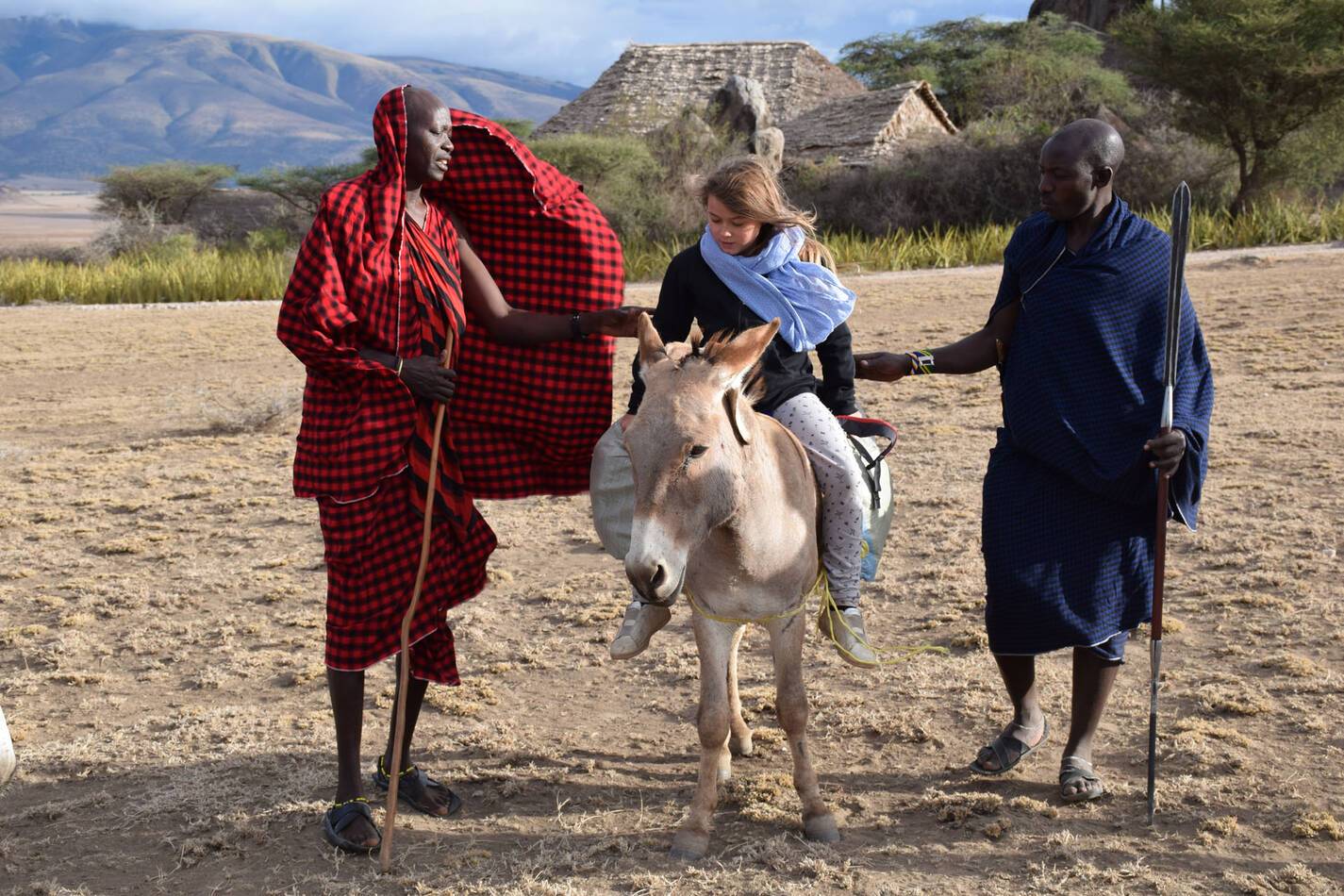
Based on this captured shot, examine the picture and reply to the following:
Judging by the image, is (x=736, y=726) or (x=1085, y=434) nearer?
(x=1085, y=434)

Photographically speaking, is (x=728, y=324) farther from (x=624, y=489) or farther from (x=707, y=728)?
(x=707, y=728)

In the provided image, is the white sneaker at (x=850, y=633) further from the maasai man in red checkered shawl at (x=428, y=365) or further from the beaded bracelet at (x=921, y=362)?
the maasai man in red checkered shawl at (x=428, y=365)

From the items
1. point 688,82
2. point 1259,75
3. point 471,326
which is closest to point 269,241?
point 688,82

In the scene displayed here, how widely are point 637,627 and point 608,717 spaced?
0.88 m

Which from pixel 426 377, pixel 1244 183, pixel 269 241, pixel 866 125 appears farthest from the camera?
pixel 866 125

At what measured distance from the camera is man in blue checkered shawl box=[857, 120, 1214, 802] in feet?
12.4

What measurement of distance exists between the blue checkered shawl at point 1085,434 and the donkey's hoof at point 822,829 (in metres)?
0.81

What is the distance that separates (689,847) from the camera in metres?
3.74

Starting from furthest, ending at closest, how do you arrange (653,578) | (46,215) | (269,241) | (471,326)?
(46,215)
(269,241)
(471,326)
(653,578)

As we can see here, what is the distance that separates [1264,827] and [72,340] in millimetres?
14117

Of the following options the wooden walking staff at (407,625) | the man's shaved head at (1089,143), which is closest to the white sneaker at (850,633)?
the wooden walking staff at (407,625)

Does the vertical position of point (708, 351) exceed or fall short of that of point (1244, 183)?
it falls short

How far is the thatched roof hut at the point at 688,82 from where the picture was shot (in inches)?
1109

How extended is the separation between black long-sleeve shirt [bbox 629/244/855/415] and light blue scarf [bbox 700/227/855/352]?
0.12ft
